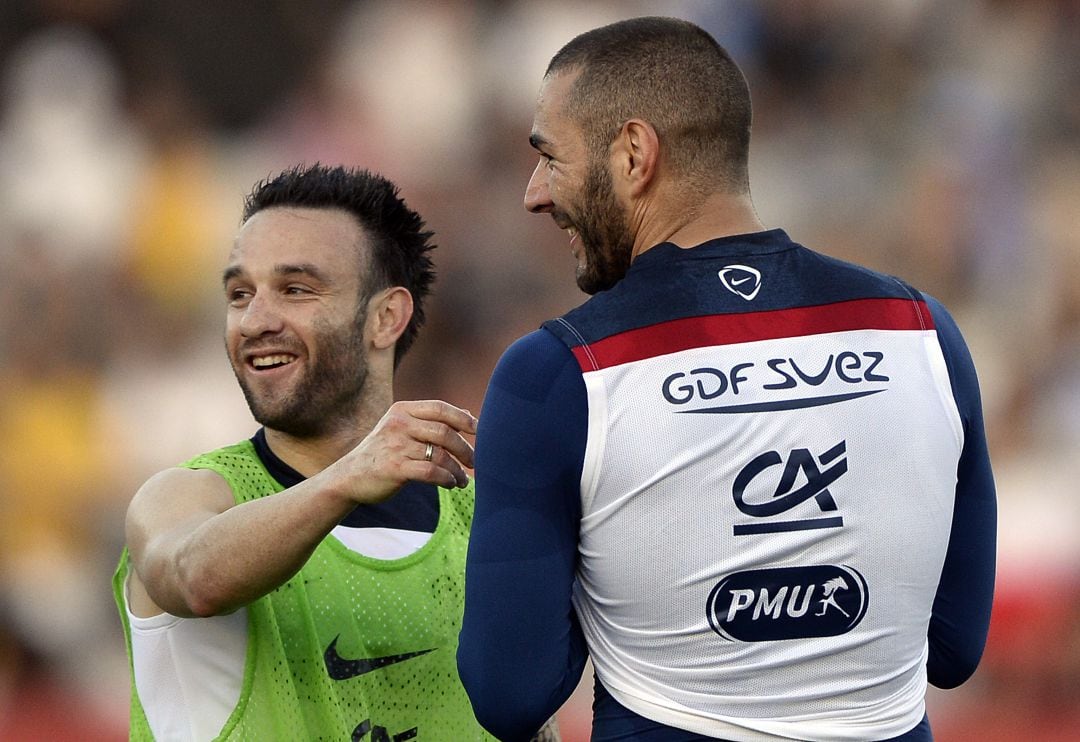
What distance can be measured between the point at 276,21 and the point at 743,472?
26.2 feet

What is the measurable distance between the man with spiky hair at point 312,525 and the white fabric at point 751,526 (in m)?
0.35

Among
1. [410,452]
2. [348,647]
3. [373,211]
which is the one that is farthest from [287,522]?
[373,211]

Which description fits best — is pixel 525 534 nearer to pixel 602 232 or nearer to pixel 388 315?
pixel 602 232

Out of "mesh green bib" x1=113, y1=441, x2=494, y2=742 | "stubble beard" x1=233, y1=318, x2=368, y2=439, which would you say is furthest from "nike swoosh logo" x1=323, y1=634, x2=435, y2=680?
"stubble beard" x1=233, y1=318, x2=368, y2=439

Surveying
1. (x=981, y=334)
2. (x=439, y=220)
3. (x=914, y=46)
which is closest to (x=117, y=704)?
(x=439, y=220)

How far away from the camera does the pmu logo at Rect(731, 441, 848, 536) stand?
240 centimetres

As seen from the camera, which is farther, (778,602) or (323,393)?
(323,393)

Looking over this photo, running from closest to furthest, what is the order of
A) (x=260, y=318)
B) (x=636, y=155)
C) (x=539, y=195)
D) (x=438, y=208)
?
(x=636, y=155)
(x=539, y=195)
(x=260, y=318)
(x=438, y=208)

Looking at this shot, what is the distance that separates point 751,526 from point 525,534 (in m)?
0.37

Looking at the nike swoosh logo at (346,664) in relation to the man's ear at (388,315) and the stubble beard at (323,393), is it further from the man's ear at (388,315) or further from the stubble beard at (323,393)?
the man's ear at (388,315)

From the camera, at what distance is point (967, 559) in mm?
2760

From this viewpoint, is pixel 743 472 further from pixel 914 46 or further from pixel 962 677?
pixel 914 46

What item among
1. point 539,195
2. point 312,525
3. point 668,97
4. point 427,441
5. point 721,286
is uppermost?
point 668,97

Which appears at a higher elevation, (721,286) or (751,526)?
(721,286)
